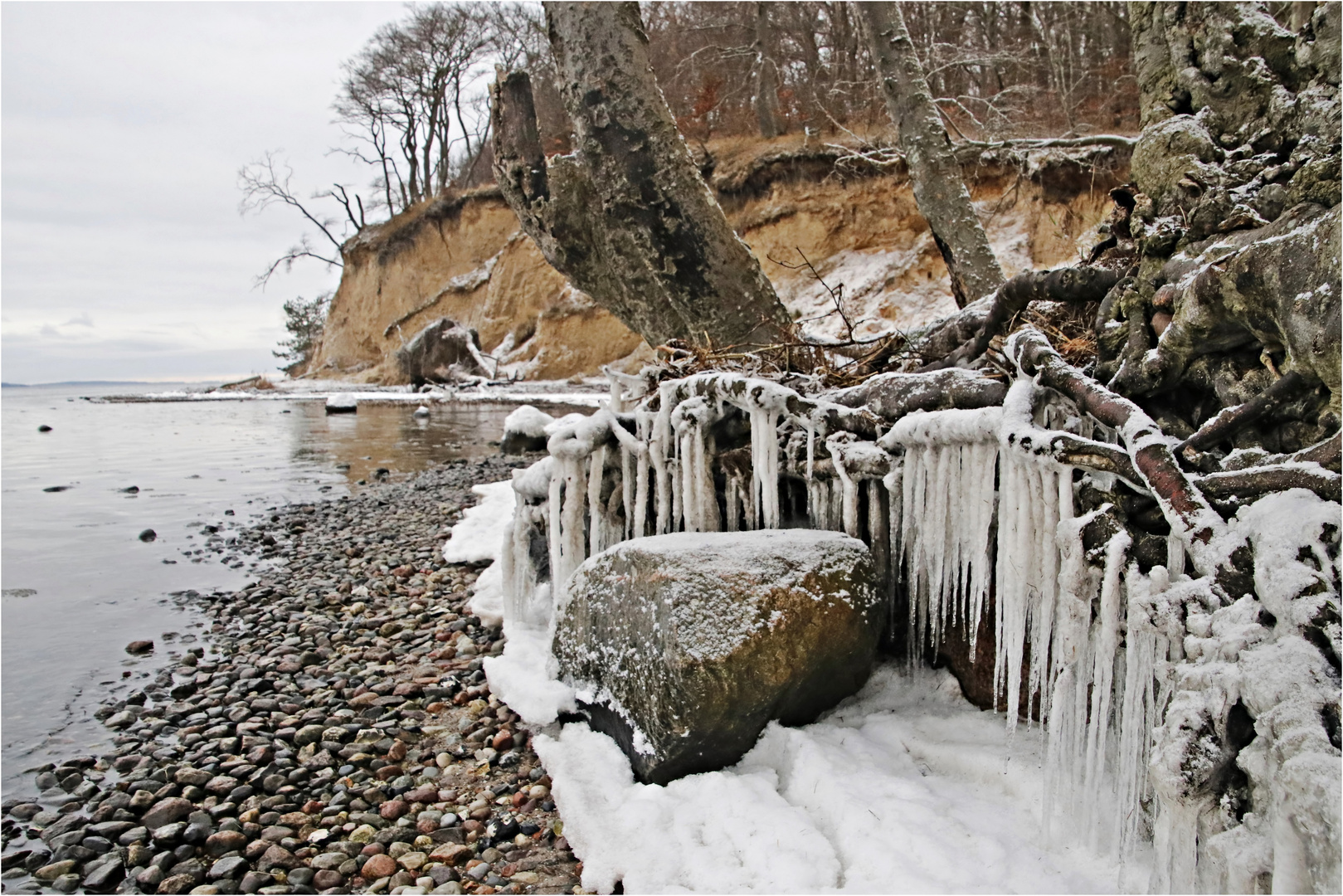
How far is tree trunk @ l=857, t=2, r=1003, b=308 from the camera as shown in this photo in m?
5.99

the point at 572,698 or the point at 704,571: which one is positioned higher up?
the point at 704,571

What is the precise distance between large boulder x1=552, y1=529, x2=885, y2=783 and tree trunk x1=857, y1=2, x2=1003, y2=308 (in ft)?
12.8

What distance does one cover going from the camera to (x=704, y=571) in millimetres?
2840

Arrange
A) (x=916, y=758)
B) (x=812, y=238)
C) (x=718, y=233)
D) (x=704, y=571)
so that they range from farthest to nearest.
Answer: (x=812, y=238)
(x=718, y=233)
(x=704, y=571)
(x=916, y=758)

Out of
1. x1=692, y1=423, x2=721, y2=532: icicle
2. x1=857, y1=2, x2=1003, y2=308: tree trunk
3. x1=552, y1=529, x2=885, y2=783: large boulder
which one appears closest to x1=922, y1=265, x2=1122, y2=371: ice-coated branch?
x1=552, y1=529, x2=885, y2=783: large boulder

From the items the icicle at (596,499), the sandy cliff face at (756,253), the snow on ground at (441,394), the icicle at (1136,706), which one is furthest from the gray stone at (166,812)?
the snow on ground at (441,394)

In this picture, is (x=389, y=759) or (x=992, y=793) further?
(x=389, y=759)

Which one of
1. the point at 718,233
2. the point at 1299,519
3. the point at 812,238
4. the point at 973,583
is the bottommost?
the point at 973,583

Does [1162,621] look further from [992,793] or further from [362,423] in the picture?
[362,423]

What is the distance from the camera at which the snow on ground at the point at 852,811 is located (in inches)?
81.0

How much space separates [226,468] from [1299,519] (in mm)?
13049

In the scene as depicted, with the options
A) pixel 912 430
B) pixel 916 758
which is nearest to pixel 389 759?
pixel 916 758

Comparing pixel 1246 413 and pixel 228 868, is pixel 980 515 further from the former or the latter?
pixel 228 868

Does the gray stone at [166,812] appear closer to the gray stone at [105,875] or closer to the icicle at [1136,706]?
the gray stone at [105,875]
